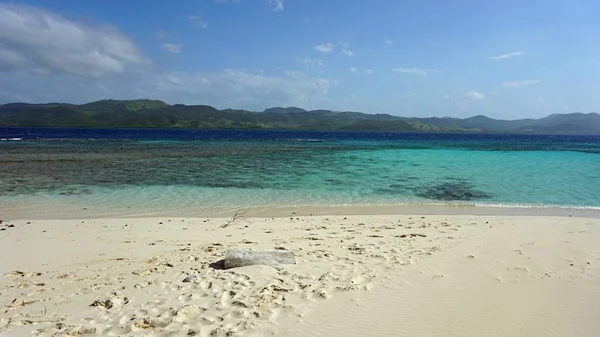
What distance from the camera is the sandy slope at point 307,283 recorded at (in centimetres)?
498

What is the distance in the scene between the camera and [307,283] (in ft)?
20.3

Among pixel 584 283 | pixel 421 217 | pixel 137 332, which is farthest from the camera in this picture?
pixel 421 217

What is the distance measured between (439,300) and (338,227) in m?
5.25

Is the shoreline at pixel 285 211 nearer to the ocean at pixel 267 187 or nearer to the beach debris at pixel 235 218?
the beach debris at pixel 235 218

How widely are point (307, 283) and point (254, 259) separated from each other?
1.22m

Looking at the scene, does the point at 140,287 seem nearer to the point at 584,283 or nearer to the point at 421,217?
the point at 584,283

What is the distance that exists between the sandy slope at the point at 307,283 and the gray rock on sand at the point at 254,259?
23 centimetres

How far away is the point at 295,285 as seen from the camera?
6.09 meters

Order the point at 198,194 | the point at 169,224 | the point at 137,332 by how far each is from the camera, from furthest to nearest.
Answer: the point at 198,194 → the point at 169,224 → the point at 137,332

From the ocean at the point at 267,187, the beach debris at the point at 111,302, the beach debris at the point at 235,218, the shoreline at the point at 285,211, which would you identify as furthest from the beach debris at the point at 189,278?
the ocean at the point at 267,187

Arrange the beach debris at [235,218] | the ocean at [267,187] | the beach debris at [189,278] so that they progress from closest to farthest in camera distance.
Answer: the beach debris at [189,278], the beach debris at [235,218], the ocean at [267,187]

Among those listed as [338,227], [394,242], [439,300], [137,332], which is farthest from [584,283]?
[137,332]

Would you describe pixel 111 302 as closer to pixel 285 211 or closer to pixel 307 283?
pixel 307 283

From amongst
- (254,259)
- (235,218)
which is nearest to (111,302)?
(254,259)
